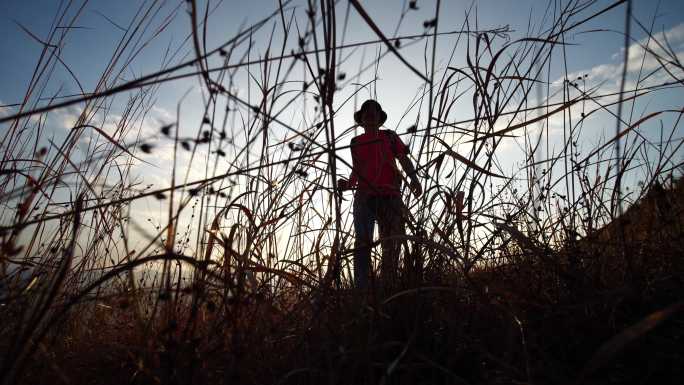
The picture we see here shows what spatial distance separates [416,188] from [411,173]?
9 cm

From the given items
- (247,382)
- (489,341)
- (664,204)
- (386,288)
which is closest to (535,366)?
(489,341)

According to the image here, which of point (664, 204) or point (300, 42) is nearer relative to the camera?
point (300, 42)

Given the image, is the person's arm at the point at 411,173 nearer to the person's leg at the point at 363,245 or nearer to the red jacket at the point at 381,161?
the red jacket at the point at 381,161

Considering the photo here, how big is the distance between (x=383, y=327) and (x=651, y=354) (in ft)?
1.95

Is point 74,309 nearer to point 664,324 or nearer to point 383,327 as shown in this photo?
point 383,327

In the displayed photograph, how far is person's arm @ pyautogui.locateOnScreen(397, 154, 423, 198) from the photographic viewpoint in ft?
3.97

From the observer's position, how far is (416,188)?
1.28 meters

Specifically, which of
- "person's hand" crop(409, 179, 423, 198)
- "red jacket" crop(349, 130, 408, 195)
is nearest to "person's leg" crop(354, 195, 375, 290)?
"red jacket" crop(349, 130, 408, 195)

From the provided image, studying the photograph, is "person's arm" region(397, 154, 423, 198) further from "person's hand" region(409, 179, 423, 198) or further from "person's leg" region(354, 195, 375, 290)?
"person's leg" region(354, 195, 375, 290)

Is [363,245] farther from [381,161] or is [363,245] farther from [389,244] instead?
[389,244]

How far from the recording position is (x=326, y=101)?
0.73m

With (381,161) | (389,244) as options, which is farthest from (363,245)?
(389,244)

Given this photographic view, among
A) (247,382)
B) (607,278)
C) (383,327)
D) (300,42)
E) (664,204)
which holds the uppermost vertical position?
(300,42)

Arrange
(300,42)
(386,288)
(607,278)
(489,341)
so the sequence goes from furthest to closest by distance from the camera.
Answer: (386,288) → (607,278) → (489,341) → (300,42)
